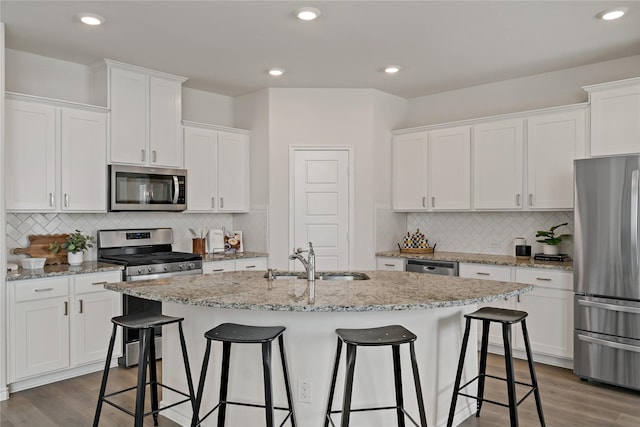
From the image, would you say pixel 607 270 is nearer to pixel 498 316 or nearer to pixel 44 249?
pixel 498 316

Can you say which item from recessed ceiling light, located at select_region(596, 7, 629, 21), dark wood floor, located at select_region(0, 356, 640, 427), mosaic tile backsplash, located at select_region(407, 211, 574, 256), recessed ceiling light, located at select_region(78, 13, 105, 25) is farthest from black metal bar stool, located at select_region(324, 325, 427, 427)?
mosaic tile backsplash, located at select_region(407, 211, 574, 256)

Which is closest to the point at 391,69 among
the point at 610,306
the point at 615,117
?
the point at 615,117

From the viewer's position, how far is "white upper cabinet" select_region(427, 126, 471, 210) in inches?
198

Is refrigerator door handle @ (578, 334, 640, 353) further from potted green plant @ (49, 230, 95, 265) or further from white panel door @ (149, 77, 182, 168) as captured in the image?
potted green plant @ (49, 230, 95, 265)

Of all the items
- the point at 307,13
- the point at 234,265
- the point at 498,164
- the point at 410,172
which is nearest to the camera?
the point at 307,13

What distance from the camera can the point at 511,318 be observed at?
9.32 feet

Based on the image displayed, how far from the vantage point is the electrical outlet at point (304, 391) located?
264 centimetres

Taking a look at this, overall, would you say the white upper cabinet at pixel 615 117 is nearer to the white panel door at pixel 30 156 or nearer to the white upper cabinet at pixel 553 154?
the white upper cabinet at pixel 553 154

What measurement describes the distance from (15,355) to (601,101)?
5.11 metres

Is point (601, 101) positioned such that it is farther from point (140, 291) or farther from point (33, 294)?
point (33, 294)

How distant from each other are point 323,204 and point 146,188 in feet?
6.10

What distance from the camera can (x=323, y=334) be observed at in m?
2.63

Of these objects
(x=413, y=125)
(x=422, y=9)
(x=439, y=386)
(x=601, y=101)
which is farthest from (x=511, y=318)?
(x=413, y=125)

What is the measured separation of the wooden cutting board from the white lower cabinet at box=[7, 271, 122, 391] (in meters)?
0.50
